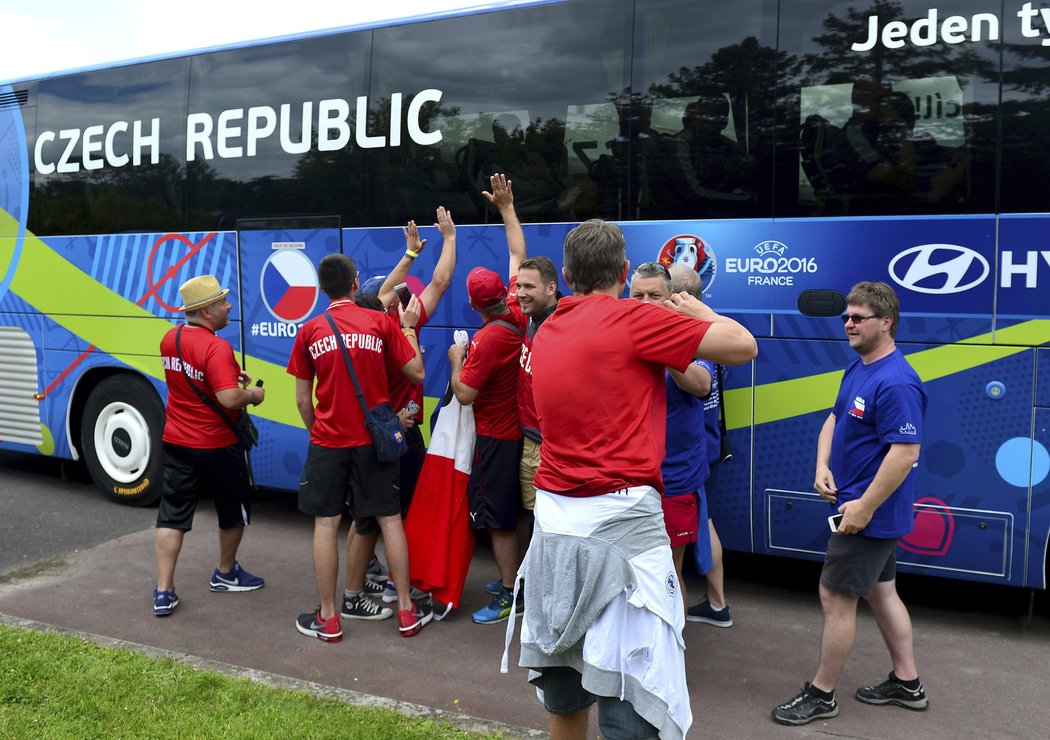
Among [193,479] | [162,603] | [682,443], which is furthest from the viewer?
[193,479]

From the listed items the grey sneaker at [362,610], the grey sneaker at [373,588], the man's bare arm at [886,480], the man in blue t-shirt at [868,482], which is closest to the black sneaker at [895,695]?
the man in blue t-shirt at [868,482]

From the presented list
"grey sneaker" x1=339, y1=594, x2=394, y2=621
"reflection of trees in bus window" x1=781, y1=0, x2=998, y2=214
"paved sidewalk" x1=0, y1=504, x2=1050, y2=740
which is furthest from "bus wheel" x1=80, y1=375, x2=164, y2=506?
"reflection of trees in bus window" x1=781, y1=0, x2=998, y2=214

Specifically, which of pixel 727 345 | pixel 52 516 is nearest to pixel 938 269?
pixel 727 345

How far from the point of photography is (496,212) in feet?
19.8

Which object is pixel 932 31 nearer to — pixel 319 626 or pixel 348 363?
pixel 348 363

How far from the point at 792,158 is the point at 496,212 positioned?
1.79m

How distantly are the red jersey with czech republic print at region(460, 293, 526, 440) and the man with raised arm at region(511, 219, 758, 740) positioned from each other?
1.86 m

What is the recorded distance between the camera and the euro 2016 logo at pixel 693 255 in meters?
5.43

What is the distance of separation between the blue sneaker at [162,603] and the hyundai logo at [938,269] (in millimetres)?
4312

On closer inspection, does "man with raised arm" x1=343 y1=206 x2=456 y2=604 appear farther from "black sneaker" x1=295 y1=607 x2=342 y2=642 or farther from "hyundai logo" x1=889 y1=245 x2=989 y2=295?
"hyundai logo" x1=889 y1=245 x2=989 y2=295

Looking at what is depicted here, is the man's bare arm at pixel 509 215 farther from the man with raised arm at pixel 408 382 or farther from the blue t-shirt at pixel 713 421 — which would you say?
the blue t-shirt at pixel 713 421

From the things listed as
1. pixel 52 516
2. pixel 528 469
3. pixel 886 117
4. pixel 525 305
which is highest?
pixel 886 117

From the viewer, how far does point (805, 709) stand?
13.8 feet

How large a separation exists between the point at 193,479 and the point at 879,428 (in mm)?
3759
